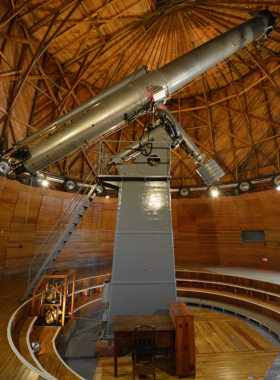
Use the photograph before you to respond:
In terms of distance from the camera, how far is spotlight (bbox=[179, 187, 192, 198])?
14.4 meters

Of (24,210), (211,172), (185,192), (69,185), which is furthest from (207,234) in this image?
(24,210)

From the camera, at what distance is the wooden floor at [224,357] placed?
397 centimetres

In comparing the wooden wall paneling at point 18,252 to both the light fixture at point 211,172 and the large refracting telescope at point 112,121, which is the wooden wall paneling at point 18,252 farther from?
the light fixture at point 211,172

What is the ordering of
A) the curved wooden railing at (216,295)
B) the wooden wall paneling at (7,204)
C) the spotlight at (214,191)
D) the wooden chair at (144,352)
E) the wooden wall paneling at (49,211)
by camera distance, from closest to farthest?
1. the wooden chair at (144,352)
2. the curved wooden railing at (216,295)
3. the wooden wall paneling at (7,204)
4. the wooden wall paneling at (49,211)
5. the spotlight at (214,191)

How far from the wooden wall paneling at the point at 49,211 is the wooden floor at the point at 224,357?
25.8ft

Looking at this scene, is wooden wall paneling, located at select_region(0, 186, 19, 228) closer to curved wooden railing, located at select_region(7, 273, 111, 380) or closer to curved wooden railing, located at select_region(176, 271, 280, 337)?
curved wooden railing, located at select_region(7, 273, 111, 380)

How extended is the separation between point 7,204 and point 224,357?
31.3 feet

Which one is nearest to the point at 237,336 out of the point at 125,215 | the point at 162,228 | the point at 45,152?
the point at 162,228

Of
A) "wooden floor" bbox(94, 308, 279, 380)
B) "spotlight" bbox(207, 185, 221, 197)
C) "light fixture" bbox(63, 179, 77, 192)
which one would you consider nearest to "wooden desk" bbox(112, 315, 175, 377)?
"wooden floor" bbox(94, 308, 279, 380)

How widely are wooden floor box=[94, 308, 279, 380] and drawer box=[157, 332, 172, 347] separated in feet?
1.78

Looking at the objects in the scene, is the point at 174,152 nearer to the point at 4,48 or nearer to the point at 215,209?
the point at 215,209

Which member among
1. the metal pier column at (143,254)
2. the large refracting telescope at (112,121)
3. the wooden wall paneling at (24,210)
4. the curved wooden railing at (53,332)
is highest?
the large refracting telescope at (112,121)

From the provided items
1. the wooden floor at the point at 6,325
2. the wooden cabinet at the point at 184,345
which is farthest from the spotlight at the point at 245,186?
the wooden floor at the point at 6,325

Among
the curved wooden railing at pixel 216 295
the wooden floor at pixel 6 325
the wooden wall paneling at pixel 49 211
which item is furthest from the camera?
the wooden wall paneling at pixel 49 211
